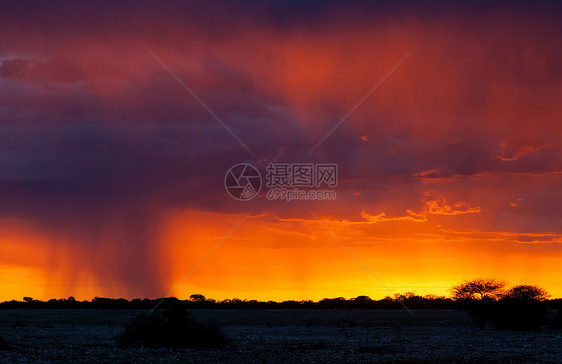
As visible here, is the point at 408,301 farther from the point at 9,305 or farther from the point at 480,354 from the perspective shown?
the point at 480,354

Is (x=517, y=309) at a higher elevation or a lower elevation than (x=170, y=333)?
higher

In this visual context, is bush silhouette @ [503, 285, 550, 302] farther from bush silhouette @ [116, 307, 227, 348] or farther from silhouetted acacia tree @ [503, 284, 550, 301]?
bush silhouette @ [116, 307, 227, 348]

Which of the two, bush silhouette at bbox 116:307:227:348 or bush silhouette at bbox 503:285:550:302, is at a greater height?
bush silhouette at bbox 503:285:550:302

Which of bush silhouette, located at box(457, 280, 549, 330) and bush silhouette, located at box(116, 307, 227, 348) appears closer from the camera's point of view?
bush silhouette, located at box(116, 307, 227, 348)

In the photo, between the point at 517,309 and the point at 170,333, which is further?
the point at 517,309

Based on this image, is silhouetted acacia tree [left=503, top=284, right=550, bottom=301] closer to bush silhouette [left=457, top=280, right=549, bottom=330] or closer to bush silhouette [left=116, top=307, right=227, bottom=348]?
bush silhouette [left=457, top=280, right=549, bottom=330]

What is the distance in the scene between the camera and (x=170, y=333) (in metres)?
38.0

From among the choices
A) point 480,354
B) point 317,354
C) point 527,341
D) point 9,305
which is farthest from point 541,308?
point 9,305

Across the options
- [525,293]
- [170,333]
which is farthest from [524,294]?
[170,333]

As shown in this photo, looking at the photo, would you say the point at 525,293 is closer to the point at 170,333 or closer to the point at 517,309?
the point at 517,309

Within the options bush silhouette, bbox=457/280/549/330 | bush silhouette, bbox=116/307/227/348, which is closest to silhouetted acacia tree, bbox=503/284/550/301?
bush silhouette, bbox=457/280/549/330

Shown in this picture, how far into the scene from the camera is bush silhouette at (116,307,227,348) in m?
37.7

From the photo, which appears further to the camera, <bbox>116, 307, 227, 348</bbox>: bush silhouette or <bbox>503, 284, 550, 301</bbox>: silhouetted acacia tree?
<bbox>503, 284, 550, 301</bbox>: silhouetted acacia tree

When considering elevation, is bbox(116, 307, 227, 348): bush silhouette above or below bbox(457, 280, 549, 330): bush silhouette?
below
